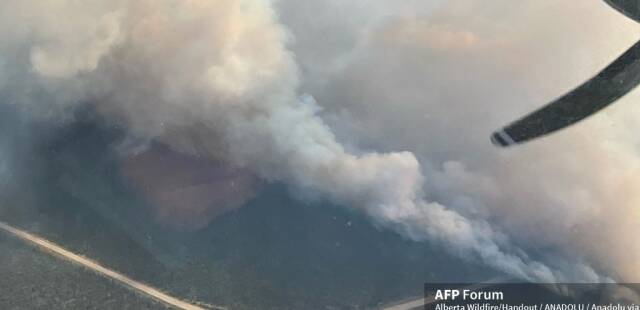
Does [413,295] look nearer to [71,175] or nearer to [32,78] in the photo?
[71,175]

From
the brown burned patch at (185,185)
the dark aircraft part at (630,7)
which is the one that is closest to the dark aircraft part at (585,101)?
the dark aircraft part at (630,7)

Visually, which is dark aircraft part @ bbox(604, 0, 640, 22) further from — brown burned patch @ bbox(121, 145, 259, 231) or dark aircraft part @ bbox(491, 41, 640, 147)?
brown burned patch @ bbox(121, 145, 259, 231)

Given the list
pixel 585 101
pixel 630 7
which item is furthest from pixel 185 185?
pixel 630 7

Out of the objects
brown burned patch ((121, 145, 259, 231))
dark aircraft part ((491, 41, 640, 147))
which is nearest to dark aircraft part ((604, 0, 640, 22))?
dark aircraft part ((491, 41, 640, 147))

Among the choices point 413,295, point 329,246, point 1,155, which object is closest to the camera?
point 413,295

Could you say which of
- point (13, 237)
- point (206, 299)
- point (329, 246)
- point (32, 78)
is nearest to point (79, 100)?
point (32, 78)
